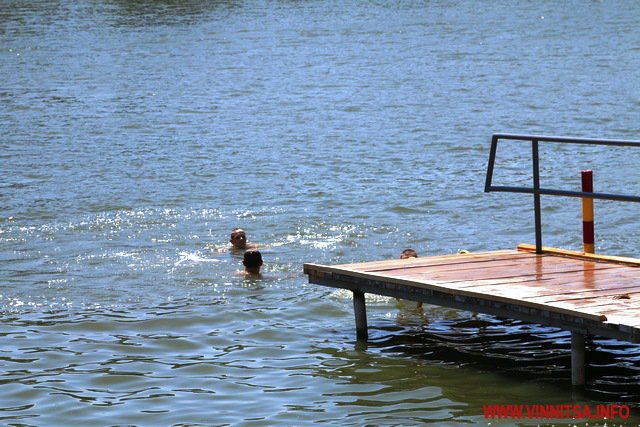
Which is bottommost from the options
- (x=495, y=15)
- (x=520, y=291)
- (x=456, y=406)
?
(x=456, y=406)

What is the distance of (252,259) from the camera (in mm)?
15102

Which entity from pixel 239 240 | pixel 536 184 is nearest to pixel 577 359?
pixel 536 184

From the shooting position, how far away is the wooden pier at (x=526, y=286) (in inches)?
379

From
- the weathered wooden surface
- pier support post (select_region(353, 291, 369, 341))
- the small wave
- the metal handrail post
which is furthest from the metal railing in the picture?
the small wave

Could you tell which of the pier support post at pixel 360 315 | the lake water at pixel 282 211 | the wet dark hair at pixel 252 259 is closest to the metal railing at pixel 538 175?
the lake water at pixel 282 211

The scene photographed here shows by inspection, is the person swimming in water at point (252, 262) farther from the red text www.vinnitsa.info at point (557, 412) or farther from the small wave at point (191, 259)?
the red text www.vinnitsa.info at point (557, 412)

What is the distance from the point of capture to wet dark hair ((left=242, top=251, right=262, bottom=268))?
594 inches

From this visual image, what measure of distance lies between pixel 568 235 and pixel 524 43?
27.5 meters

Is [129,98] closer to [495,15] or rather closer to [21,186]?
[21,186]

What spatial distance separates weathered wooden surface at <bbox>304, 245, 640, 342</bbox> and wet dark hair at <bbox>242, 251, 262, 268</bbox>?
3.35m

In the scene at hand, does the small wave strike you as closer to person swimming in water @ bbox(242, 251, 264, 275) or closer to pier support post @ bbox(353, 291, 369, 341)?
person swimming in water @ bbox(242, 251, 264, 275)

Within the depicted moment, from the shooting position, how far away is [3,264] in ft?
52.8

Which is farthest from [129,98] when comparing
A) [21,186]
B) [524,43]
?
[524,43]

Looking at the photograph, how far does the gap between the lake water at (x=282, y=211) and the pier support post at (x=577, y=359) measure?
0.75 ft
